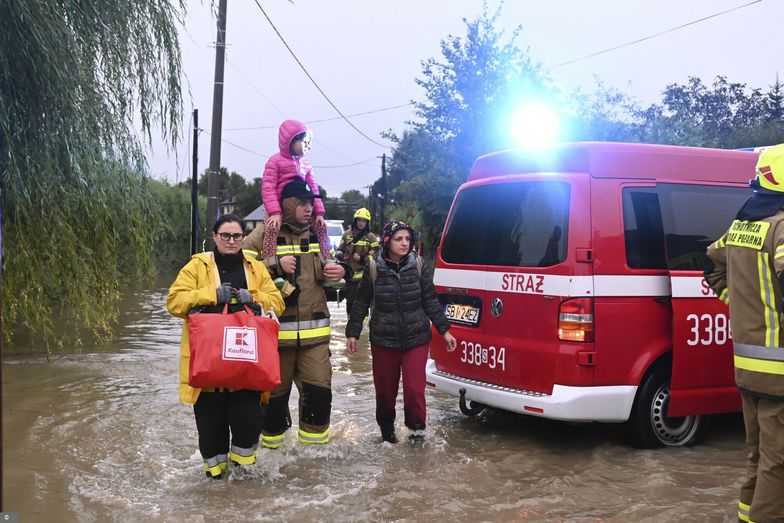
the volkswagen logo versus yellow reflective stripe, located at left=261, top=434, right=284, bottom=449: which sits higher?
the volkswagen logo

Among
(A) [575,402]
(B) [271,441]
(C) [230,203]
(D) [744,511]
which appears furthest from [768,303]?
(C) [230,203]

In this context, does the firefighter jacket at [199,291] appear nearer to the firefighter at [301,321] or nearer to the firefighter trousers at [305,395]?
the firefighter at [301,321]

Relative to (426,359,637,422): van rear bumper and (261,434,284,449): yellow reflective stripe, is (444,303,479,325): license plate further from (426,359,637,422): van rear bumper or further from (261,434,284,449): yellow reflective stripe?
(261,434,284,449): yellow reflective stripe

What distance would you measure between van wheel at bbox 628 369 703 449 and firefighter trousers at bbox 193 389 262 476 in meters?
2.68

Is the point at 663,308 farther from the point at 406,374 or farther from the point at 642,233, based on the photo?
the point at 406,374

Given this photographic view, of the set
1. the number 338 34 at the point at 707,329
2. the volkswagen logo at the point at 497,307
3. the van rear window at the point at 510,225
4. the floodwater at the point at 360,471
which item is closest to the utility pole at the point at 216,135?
the floodwater at the point at 360,471

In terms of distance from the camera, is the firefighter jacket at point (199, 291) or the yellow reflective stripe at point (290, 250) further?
the yellow reflective stripe at point (290, 250)

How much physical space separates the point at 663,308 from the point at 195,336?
3.25 metres

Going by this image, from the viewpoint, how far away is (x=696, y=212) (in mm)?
5531

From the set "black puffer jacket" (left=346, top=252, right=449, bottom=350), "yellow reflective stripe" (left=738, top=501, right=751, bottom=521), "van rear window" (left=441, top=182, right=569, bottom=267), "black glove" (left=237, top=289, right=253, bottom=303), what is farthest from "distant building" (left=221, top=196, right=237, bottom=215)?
"yellow reflective stripe" (left=738, top=501, right=751, bottom=521)

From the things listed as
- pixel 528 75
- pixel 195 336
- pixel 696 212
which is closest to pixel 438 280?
pixel 696 212

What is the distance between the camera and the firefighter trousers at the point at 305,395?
5.30 meters

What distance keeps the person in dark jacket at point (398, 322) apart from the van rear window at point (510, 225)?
1.74 feet

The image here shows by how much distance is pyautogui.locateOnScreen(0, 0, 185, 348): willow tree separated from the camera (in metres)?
4.20
